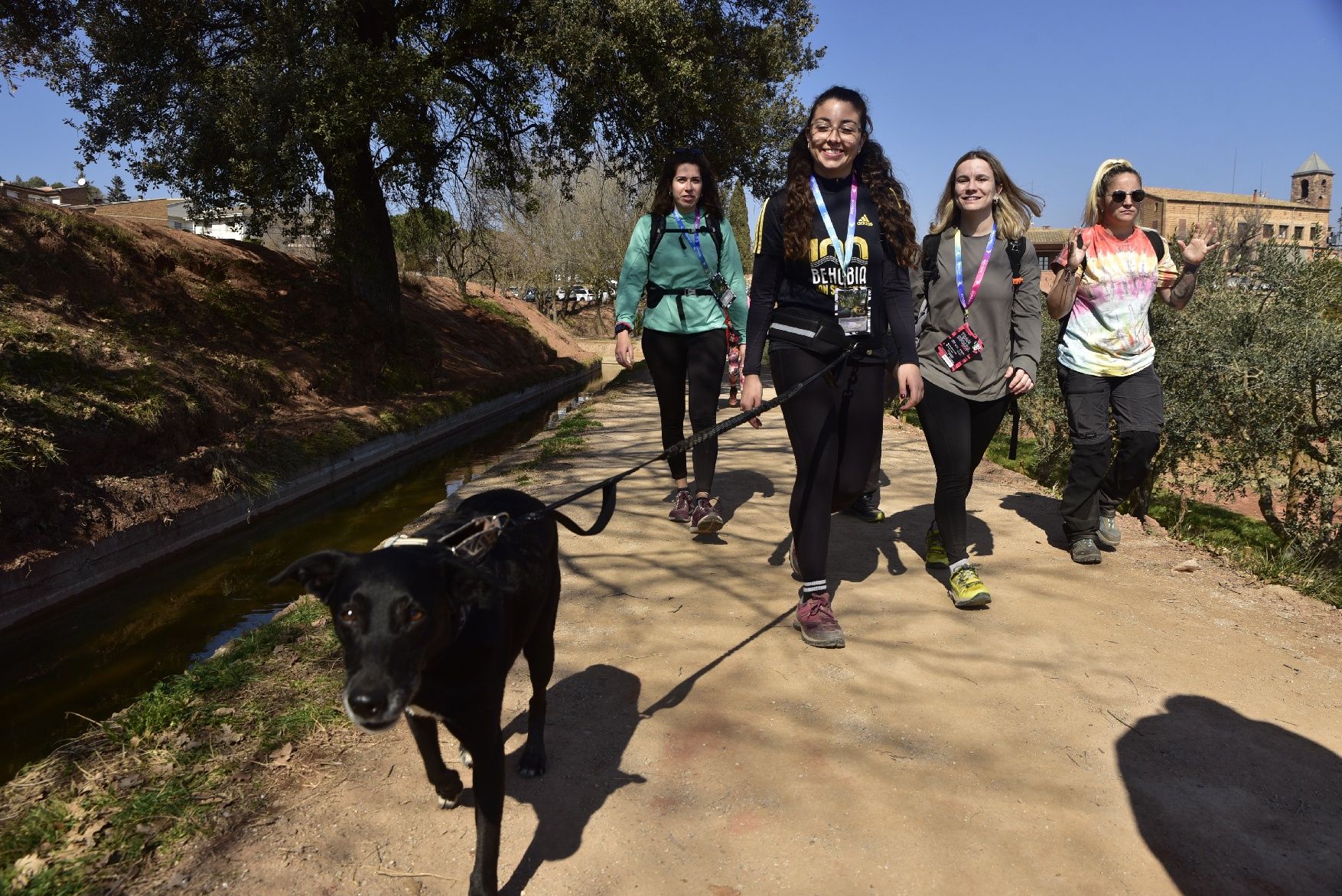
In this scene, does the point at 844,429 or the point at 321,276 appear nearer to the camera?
the point at 844,429

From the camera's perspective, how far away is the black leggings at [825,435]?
3.81 meters

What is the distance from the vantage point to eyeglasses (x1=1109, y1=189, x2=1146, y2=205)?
4.74m

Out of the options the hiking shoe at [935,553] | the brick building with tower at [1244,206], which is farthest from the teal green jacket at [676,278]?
the brick building with tower at [1244,206]

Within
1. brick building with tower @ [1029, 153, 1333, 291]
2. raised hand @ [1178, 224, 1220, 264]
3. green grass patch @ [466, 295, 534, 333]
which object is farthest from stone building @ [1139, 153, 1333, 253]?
raised hand @ [1178, 224, 1220, 264]

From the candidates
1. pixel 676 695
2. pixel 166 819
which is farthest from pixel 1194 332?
pixel 166 819

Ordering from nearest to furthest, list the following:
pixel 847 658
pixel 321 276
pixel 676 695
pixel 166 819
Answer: pixel 166 819 < pixel 676 695 < pixel 847 658 < pixel 321 276

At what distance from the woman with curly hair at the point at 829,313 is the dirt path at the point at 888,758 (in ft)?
2.11

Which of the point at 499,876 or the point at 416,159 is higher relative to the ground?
the point at 416,159

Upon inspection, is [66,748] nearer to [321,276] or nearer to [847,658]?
[847,658]

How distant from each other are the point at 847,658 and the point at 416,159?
1243 cm

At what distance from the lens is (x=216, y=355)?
10883 mm

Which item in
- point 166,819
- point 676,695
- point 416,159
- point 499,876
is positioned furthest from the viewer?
point 416,159

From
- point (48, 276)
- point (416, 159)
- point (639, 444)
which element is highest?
point (416, 159)

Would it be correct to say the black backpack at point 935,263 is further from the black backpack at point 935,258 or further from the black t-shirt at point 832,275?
the black t-shirt at point 832,275
